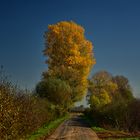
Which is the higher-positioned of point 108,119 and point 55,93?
point 55,93

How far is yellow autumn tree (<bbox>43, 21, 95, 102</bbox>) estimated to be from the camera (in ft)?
190

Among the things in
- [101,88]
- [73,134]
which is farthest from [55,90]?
[73,134]

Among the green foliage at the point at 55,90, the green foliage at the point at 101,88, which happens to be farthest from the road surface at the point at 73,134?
the green foliage at the point at 101,88

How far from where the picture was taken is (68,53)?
2291 inches

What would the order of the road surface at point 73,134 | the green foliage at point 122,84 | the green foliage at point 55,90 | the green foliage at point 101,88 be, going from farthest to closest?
the green foliage at point 122,84, the green foliage at point 101,88, the green foliage at point 55,90, the road surface at point 73,134

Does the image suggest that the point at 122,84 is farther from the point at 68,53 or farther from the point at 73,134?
the point at 73,134

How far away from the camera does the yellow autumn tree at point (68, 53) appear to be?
5803 cm

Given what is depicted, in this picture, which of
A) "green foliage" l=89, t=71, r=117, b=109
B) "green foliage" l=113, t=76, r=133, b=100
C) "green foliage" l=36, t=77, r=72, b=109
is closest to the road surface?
"green foliage" l=36, t=77, r=72, b=109

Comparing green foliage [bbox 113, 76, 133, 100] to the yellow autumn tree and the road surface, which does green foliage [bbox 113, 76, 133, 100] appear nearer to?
the yellow autumn tree

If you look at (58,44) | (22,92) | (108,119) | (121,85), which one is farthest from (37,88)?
(121,85)

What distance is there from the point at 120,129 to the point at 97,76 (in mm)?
41693

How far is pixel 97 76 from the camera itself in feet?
272

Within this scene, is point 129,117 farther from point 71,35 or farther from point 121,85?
point 121,85

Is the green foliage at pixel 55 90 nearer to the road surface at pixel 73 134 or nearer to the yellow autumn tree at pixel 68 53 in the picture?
the yellow autumn tree at pixel 68 53
